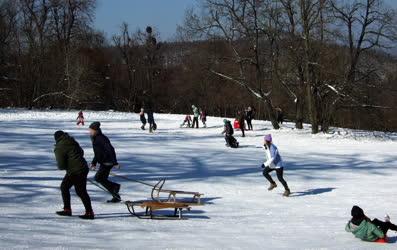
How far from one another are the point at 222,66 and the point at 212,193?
43.3 metres

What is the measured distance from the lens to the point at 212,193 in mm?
14500

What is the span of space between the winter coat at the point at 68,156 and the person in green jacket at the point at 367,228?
4.93 m

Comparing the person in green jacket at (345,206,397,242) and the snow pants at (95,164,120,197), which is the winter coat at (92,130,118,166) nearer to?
the snow pants at (95,164,120,197)

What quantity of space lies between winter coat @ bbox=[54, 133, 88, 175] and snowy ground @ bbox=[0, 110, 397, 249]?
3.22 ft

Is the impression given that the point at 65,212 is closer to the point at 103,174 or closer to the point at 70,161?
the point at 70,161

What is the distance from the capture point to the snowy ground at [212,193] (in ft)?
29.7

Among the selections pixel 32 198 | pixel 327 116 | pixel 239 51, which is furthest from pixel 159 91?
pixel 32 198

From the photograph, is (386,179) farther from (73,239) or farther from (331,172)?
(73,239)

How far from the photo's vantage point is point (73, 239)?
27.8 feet

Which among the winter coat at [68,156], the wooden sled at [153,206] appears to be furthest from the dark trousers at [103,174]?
the winter coat at [68,156]

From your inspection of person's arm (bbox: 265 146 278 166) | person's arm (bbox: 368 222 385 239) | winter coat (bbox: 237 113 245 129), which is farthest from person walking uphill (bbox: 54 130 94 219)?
winter coat (bbox: 237 113 245 129)

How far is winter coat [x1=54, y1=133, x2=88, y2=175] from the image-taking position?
965 centimetres

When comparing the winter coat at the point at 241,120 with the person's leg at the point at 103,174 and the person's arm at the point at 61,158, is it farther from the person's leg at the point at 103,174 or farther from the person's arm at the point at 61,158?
the person's arm at the point at 61,158

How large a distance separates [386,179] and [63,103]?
4388 centimetres
